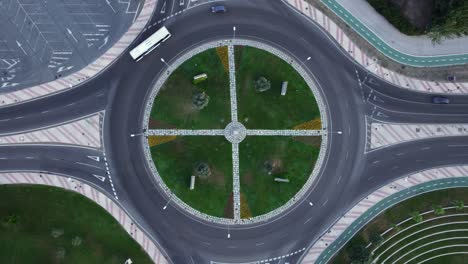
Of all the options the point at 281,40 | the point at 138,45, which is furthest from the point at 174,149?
the point at 281,40

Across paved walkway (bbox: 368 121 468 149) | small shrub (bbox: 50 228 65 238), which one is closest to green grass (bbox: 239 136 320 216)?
paved walkway (bbox: 368 121 468 149)

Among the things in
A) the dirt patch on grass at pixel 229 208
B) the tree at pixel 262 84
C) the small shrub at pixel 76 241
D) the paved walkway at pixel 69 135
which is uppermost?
the tree at pixel 262 84

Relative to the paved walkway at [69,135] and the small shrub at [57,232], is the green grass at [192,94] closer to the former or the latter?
the paved walkway at [69,135]

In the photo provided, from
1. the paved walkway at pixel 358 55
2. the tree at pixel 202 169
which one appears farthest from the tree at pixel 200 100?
the paved walkway at pixel 358 55

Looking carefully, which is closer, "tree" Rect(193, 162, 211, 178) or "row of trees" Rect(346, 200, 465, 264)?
"row of trees" Rect(346, 200, 465, 264)

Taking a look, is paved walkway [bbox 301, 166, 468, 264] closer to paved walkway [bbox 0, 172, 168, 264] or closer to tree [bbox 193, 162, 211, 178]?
tree [bbox 193, 162, 211, 178]

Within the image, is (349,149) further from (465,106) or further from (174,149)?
(174,149)

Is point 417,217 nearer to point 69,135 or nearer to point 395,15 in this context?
point 395,15
